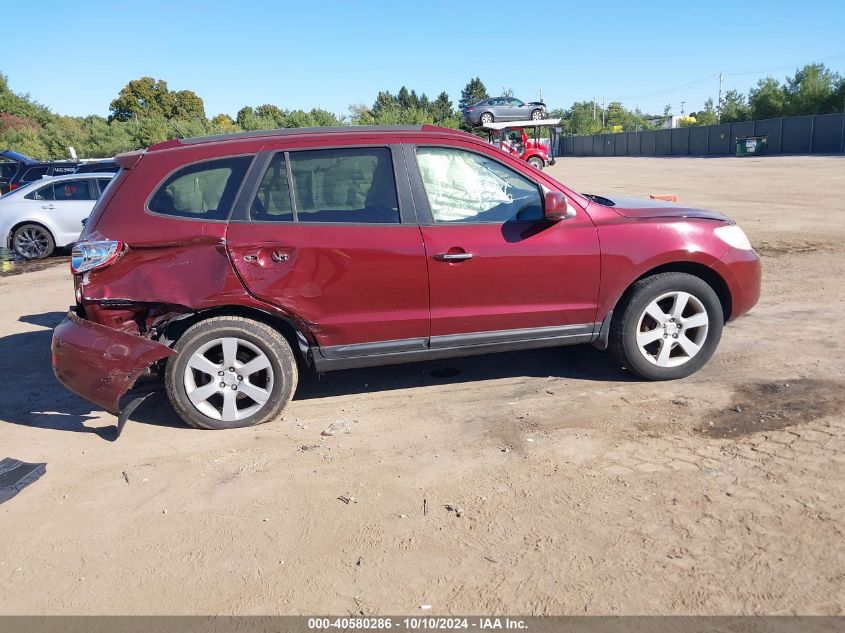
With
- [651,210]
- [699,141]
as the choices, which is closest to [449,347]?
[651,210]

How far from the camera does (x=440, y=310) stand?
4.82 meters

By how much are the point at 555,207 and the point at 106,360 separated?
9.96 feet

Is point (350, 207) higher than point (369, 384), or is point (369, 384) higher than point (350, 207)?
point (350, 207)

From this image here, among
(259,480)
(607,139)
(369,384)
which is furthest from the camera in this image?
(607,139)

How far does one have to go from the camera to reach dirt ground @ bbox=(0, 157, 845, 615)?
2.98m

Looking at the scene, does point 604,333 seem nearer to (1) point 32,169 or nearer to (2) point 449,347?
(2) point 449,347

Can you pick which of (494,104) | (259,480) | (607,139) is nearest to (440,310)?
(259,480)

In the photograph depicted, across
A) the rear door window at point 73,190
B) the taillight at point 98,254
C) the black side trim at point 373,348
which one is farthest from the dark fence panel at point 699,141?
the taillight at point 98,254

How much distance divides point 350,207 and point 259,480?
73.0 inches

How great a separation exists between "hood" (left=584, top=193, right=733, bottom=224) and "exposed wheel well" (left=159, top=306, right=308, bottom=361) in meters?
2.34

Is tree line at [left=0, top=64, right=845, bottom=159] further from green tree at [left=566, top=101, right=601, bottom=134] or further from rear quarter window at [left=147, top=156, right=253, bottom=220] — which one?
rear quarter window at [left=147, top=156, right=253, bottom=220]

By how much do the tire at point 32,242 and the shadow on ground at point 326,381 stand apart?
27.3 feet

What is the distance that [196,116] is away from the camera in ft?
A: 219

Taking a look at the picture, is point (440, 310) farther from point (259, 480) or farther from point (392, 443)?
point (259, 480)
